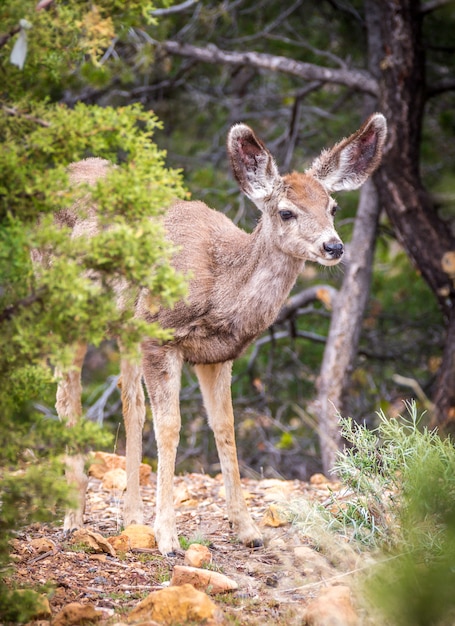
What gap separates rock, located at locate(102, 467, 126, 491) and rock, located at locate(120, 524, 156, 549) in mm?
1517

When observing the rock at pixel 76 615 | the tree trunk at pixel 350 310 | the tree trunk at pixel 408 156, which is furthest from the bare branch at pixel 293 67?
the rock at pixel 76 615

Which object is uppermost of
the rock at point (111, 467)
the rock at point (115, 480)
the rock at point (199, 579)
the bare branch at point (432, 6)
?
the bare branch at point (432, 6)

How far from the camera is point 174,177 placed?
14.1 feet

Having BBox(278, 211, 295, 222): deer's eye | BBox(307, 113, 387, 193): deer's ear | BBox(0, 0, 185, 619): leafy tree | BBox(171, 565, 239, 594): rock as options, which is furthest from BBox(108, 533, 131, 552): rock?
BBox(307, 113, 387, 193): deer's ear

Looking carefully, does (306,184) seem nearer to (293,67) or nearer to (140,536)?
(140,536)

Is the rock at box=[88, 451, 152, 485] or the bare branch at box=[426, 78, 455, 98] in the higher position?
the bare branch at box=[426, 78, 455, 98]

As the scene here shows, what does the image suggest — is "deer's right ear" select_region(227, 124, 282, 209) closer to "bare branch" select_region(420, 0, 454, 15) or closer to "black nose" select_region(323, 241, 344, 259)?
"black nose" select_region(323, 241, 344, 259)

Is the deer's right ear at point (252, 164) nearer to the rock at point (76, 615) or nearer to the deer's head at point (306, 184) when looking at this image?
the deer's head at point (306, 184)

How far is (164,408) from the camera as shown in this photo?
20.5 feet

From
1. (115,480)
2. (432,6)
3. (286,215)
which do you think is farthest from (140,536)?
(432,6)

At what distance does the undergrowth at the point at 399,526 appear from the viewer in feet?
11.4

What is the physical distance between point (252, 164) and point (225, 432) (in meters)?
1.93

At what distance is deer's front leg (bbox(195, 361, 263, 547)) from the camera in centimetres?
635

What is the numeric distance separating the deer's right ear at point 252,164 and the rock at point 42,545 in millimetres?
2681
